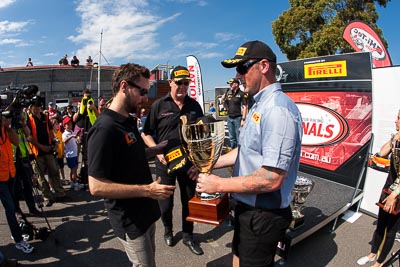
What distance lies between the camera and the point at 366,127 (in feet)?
13.9

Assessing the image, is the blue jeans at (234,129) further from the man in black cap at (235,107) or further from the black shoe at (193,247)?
the black shoe at (193,247)

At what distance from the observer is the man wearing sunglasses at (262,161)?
1444 mm

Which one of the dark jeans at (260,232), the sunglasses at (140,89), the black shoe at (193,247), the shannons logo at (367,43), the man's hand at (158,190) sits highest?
the shannons logo at (367,43)

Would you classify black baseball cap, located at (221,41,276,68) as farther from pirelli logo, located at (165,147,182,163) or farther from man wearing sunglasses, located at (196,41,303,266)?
pirelli logo, located at (165,147,182,163)

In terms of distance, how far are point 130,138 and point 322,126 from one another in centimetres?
427

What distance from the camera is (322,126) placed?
16.4 feet

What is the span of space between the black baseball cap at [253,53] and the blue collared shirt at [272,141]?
186mm

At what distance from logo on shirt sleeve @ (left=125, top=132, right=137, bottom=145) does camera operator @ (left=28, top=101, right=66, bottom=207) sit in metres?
3.29

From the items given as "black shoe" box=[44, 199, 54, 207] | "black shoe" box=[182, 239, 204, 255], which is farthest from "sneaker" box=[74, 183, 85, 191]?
"black shoe" box=[182, 239, 204, 255]

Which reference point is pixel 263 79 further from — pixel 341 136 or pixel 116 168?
pixel 341 136

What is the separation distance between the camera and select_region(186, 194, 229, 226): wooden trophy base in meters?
1.82

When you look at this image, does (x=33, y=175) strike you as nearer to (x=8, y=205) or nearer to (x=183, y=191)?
(x=8, y=205)

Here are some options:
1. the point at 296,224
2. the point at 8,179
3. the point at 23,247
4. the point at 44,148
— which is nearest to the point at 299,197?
the point at 296,224

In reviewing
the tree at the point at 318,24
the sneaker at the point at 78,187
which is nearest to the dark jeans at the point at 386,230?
the sneaker at the point at 78,187
